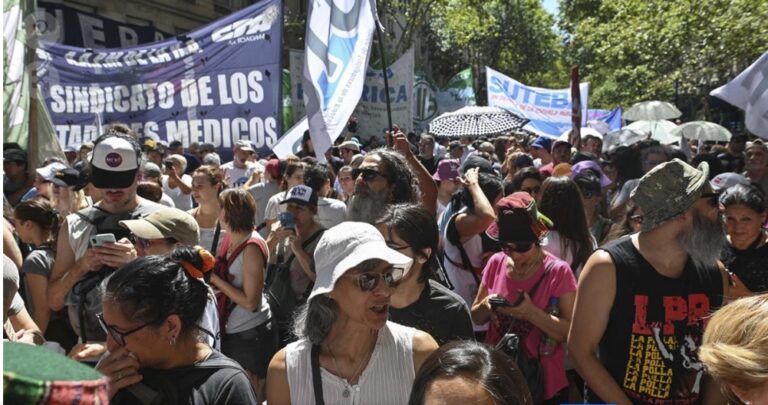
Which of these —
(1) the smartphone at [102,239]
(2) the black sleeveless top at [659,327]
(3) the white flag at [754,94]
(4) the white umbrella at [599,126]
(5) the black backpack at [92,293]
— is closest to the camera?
(2) the black sleeveless top at [659,327]

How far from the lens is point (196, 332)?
2.64 metres

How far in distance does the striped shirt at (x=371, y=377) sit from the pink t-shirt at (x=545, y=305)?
1.17 meters

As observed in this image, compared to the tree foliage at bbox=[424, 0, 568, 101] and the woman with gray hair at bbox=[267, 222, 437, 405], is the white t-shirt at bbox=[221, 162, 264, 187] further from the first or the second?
the tree foliage at bbox=[424, 0, 568, 101]

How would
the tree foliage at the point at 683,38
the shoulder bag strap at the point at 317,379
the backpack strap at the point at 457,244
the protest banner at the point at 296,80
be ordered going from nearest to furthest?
1. the shoulder bag strap at the point at 317,379
2. the backpack strap at the point at 457,244
3. the protest banner at the point at 296,80
4. the tree foliage at the point at 683,38

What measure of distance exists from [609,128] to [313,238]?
18373 mm

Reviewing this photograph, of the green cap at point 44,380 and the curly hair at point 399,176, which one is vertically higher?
the curly hair at point 399,176

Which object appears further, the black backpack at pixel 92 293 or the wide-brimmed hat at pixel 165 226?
the wide-brimmed hat at pixel 165 226

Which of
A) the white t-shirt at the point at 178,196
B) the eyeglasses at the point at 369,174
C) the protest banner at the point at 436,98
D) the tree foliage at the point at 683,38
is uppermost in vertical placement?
the tree foliage at the point at 683,38

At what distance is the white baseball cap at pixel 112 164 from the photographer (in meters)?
3.94

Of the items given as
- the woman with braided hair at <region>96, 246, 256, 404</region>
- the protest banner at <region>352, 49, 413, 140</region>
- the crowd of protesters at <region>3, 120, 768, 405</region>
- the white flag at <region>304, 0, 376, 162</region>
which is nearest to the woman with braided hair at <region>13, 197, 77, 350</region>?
the crowd of protesters at <region>3, 120, 768, 405</region>

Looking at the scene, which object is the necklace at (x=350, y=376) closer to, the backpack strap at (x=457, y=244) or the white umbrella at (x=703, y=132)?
the backpack strap at (x=457, y=244)

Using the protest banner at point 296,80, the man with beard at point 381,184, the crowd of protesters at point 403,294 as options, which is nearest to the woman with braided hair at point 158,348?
the crowd of protesters at point 403,294

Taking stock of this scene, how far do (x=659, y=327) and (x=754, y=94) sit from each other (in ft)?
16.5

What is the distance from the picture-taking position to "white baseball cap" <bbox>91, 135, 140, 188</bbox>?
394 centimetres
